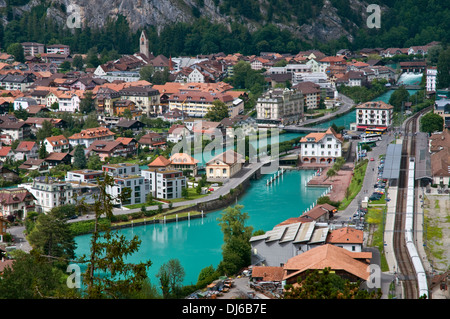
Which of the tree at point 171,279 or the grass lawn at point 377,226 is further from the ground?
the grass lawn at point 377,226

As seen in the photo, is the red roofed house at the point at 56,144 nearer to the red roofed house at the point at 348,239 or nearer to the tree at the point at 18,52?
the red roofed house at the point at 348,239

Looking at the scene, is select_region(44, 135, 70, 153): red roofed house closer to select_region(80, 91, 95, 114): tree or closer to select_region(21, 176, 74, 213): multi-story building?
select_region(21, 176, 74, 213): multi-story building

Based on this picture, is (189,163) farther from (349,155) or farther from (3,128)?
(3,128)

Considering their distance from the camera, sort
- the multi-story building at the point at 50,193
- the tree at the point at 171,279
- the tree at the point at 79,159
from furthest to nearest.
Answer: the tree at the point at 79,159 < the multi-story building at the point at 50,193 < the tree at the point at 171,279

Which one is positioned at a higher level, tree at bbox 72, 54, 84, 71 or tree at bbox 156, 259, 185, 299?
tree at bbox 72, 54, 84, 71

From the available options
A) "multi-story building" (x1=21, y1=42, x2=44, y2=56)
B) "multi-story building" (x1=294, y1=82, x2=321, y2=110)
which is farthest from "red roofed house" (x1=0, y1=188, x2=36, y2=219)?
"multi-story building" (x1=21, y1=42, x2=44, y2=56)

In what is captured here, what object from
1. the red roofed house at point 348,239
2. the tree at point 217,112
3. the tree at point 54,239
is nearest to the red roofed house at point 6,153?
the tree at point 217,112
